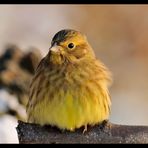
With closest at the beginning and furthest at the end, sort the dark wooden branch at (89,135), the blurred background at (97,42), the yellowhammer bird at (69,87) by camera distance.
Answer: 1. the dark wooden branch at (89,135)
2. the yellowhammer bird at (69,87)
3. the blurred background at (97,42)

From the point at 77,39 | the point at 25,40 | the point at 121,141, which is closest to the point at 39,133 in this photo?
the point at 121,141

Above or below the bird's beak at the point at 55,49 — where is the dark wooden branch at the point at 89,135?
below

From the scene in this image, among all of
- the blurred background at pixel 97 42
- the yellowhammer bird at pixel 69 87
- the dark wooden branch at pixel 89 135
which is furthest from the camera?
the blurred background at pixel 97 42

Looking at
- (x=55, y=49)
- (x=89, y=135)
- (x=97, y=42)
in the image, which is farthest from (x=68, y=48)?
(x=97, y=42)

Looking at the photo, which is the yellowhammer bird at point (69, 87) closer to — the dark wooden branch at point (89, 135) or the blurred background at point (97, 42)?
the dark wooden branch at point (89, 135)

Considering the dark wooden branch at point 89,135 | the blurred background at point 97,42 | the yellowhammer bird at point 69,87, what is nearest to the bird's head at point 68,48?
the yellowhammer bird at point 69,87

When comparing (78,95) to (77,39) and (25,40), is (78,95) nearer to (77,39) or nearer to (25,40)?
(77,39)

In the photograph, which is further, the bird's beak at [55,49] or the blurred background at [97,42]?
the blurred background at [97,42]

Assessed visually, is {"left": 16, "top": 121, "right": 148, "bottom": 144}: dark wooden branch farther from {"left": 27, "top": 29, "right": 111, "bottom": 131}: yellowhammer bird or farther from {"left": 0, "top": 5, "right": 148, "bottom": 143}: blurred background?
{"left": 0, "top": 5, "right": 148, "bottom": 143}: blurred background
